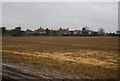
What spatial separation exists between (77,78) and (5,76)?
13.0ft

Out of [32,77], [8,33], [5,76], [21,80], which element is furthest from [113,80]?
[8,33]

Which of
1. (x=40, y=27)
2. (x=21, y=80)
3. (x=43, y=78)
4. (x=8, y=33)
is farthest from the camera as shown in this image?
(x=40, y=27)

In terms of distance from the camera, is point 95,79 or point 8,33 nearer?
point 95,79

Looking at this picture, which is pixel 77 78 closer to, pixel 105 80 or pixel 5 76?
pixel 105 80

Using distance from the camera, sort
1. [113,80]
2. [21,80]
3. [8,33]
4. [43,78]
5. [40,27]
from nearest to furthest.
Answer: [21,80]
[43,78]
[113,80]
[8,33]
[40,27]

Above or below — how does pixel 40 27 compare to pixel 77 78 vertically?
above

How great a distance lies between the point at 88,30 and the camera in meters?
127

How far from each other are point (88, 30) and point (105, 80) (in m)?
124

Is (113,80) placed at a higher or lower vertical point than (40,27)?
lower

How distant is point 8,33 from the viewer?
82500mm

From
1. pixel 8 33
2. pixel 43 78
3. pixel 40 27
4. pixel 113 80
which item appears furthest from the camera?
pixel 40 27

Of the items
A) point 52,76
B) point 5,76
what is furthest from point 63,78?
point 5,76

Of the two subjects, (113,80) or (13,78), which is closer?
(13,78)

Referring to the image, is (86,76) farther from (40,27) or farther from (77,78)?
Result: (40,27)
